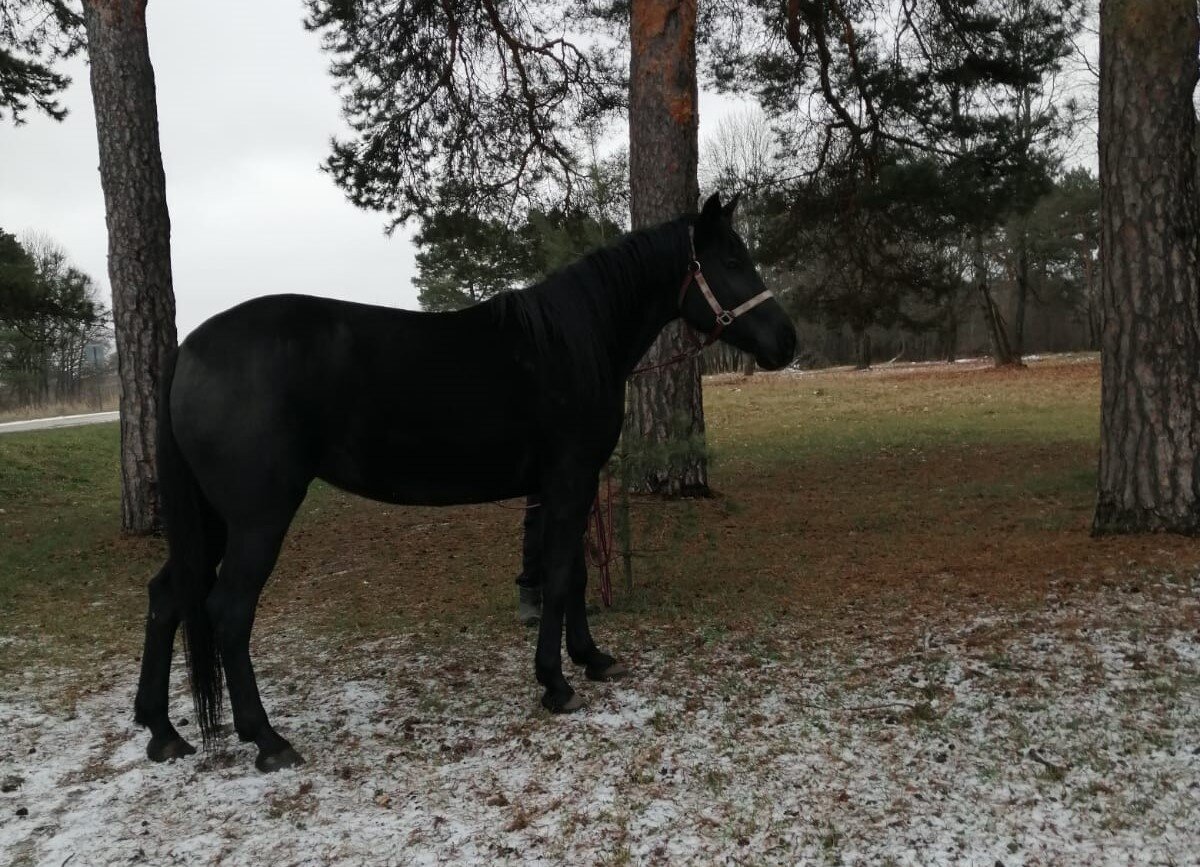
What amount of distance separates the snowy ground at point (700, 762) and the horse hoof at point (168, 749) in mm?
77

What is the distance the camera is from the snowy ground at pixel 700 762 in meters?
2.80

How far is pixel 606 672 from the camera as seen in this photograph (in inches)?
166

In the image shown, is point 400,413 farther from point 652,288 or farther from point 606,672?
point 606,672

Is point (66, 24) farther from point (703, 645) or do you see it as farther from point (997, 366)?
point (997, 366)

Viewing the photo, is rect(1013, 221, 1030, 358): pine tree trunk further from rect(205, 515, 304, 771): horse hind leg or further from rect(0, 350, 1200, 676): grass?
rect(205, 515, 304, 771): horse hind leg

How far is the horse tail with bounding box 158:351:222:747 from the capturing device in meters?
3.44

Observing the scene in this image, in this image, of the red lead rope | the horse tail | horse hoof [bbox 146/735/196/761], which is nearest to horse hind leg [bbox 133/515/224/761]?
horse hoof [bbox 146/735/196/761]

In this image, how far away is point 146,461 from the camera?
760cm

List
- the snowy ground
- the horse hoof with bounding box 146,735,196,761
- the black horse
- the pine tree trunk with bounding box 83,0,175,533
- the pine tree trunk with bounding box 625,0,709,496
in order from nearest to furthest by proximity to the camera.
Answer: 1. the snowy ground
2. the black horse
3. the horse hoof with bounding box 146,735,196,761
4. the pine tree trunk with bounding box 83,0,175,533
5. the pine tree trunk with bounding box 625,0,709,496

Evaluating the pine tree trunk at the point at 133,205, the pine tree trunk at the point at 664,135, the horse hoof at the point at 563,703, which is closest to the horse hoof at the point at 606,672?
the horse hoof at the point at 563,703

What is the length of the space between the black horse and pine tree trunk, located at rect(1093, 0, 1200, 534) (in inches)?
128

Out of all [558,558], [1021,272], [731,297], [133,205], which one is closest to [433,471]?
[558,558]

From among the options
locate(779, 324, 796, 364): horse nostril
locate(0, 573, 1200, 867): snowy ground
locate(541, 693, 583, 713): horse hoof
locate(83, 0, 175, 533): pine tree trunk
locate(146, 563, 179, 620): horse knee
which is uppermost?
locate(83, 0, 175, 533): pine tree trunk

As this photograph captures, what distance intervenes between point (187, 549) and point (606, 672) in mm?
1972
